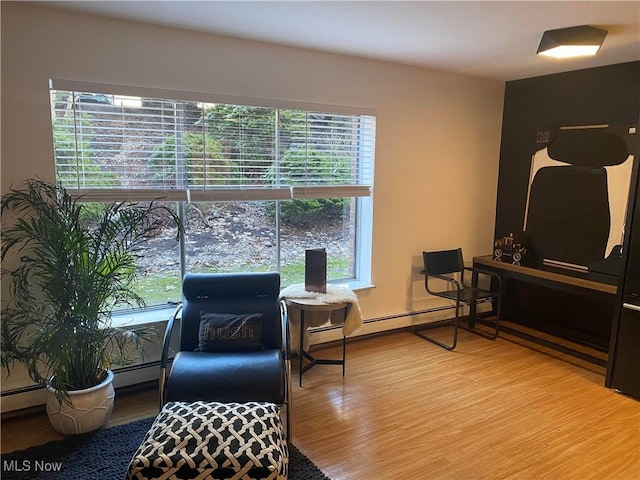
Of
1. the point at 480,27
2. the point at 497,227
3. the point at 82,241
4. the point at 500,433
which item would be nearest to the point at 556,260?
the point at 497,227

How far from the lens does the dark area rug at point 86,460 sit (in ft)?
7.67

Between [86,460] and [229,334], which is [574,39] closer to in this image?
[229,334]

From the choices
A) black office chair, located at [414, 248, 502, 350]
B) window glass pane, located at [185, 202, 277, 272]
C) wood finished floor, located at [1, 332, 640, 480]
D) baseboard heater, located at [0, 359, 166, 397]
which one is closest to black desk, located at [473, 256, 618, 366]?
black office chair, located at [414, 248, 502, 350]

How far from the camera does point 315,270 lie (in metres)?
3.51

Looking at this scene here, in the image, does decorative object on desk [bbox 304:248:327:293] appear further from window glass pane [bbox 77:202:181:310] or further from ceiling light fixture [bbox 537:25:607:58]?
ceiling light fixture [bbox 537:25:607:58]

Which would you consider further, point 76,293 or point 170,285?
point 170,285

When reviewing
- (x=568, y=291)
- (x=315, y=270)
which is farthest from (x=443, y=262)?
(x=315, y=270)

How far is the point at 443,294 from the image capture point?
13.9ft

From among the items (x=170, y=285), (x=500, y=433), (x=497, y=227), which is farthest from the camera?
(x=497, y=227)

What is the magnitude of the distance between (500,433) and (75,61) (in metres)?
3.47

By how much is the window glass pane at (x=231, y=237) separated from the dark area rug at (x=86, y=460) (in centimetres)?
129

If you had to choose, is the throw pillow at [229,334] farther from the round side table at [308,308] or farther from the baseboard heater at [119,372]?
the baseboard heater at [119,372]

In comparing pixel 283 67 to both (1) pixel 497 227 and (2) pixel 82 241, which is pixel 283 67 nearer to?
(2) pixel 82 241

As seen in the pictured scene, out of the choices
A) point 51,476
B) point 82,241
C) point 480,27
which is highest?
point 480,27
